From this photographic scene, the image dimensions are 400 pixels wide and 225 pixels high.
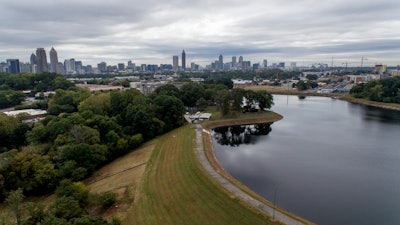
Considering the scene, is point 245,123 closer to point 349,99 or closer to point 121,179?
point 121,179

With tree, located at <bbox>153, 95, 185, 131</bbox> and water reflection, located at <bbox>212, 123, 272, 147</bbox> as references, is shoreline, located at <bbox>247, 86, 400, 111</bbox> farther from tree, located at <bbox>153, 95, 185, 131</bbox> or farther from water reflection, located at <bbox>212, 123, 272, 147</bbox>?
tree, located at <bbox>153, 95, 185, 131</bbox>

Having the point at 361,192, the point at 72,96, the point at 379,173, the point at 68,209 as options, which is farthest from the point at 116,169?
the point at 72,96

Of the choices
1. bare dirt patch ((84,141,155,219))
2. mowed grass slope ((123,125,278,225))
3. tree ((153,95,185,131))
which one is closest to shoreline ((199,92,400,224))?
mowed grass slope ((123,125,278,225))

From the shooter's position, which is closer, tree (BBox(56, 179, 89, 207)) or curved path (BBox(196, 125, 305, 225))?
curved path (BBox(196, 125, 305, 225))

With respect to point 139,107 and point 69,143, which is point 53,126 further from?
point 139,107

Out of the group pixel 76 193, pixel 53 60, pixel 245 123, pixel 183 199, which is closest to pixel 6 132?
pixel 76 193
